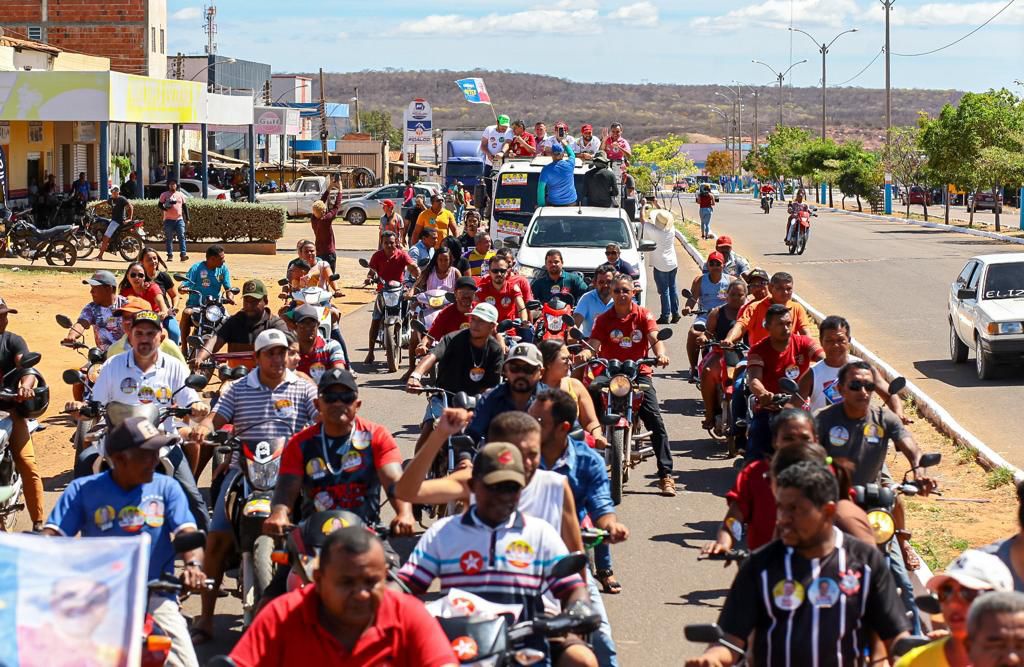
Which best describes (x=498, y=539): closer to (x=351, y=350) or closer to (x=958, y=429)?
(x=958, y=429)

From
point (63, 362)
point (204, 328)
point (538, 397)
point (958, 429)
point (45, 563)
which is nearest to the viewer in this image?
point (45, 563)

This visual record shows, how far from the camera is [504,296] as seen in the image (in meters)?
15.0

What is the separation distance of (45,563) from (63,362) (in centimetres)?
1624

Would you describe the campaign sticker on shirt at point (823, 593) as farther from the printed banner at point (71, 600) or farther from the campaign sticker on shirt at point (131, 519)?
the campaign sticker on shirt at point (131, 519)

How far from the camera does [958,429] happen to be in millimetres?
14492

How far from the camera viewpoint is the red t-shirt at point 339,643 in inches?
197

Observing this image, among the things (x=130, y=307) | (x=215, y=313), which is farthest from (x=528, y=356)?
(x=215, y=313)

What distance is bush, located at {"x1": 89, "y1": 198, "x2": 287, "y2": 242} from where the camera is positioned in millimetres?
39406

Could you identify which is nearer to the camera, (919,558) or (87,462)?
(87,462)

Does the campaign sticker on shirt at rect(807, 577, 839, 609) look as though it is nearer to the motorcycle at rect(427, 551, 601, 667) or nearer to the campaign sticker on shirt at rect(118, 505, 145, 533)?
the motorcycle at rect(427, 551, 601, 667)

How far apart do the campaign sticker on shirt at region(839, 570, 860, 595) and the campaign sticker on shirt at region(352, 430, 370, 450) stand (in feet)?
9.59

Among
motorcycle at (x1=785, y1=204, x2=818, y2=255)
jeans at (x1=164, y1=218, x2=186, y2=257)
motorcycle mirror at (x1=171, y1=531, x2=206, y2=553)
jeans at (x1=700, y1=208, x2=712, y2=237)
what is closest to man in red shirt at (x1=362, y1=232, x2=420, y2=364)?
motorcycle mirror at (x1=171, y1=531, x2=206, y2=553)

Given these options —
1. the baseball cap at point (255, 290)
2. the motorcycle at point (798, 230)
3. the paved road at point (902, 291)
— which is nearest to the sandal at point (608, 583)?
the baseball cap at point (255, 290)

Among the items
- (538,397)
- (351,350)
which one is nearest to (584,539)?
(538,397)
